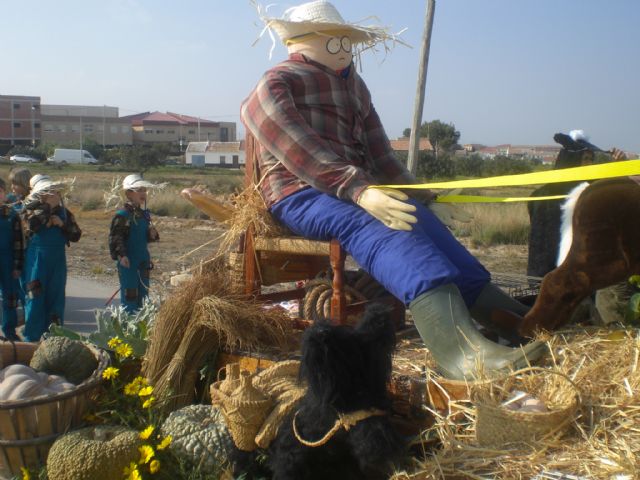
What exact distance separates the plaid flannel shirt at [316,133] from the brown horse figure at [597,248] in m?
0.87

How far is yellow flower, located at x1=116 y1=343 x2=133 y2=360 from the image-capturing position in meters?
3.73

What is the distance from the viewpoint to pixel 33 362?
3.65 meters

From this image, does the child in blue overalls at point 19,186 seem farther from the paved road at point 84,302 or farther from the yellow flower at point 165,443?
the yellow flower at point 165,443

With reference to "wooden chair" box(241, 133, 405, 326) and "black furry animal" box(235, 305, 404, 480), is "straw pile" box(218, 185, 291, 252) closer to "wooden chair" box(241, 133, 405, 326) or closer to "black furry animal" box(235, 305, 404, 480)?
"wooden chair" box(241, 133, 405, 326)

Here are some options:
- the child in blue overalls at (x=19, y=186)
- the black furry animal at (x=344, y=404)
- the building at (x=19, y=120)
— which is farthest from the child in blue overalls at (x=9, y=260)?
the building at (x=19, y=120)

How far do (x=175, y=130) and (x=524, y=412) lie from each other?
305 feet

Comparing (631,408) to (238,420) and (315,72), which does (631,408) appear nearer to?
(238,420)

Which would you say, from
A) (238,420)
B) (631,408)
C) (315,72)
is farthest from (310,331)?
(315,72)

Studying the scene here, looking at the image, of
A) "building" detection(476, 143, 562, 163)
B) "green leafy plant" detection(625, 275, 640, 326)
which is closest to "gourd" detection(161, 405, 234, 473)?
"green leafy plant" detection(625, 275, 640, 326)

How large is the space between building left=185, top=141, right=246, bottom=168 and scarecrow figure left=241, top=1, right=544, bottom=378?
59.4 meters

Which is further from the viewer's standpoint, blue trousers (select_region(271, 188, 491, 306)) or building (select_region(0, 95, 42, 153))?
building (select_region(0, 95, 42, 153))

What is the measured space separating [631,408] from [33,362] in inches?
106

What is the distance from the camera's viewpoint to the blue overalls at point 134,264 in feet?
22.3

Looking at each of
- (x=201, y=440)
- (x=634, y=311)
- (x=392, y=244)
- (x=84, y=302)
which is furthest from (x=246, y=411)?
(x=84, y=302)
